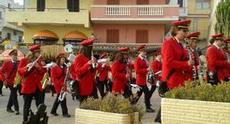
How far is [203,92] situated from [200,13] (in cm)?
5505

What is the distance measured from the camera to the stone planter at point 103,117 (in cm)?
816

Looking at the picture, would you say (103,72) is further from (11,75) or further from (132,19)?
(132,19)

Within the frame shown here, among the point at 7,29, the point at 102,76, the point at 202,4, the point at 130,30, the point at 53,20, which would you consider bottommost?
the point at 102,76

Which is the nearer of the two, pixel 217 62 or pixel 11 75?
pixel 217 62

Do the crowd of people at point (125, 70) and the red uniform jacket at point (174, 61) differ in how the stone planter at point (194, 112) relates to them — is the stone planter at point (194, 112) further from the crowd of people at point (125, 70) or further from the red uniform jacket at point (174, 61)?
the crowd of people at point (125, 70)

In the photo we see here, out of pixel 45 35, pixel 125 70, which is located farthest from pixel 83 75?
pixel 45 35

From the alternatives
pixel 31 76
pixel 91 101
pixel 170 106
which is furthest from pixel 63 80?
pixel 170 106

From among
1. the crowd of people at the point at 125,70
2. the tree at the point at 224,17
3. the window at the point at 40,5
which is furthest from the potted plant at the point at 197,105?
the window at the point at 40,5

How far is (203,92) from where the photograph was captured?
7.04 metres

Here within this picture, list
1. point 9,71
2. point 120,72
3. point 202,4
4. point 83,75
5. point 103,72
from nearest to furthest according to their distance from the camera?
point 83,75, point 120,72, point 9,71, point 103,72, point 202,4

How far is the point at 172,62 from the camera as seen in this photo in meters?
8.74

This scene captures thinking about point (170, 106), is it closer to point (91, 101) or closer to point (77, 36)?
point (91, 101)

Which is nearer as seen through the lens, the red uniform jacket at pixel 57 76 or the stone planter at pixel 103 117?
the stone planter at pixel 103 117

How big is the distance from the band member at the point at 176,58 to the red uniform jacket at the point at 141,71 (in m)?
6.28
